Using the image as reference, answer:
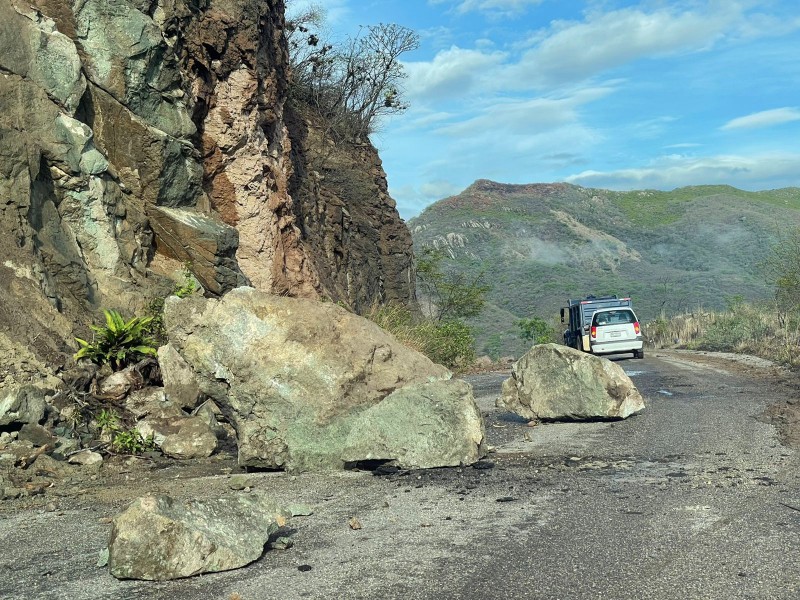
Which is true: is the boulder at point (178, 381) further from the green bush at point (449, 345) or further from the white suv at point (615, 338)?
the white suv at point (615, 338)

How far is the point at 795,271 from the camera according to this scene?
109ft

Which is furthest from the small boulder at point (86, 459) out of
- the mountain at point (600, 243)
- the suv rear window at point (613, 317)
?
the mountain at point (600, 243)

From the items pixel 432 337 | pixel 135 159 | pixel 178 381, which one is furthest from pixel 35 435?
pixel 432 337

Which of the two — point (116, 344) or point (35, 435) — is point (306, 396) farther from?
point (116, 344)

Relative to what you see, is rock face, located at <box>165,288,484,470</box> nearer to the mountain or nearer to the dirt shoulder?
the dirt shoulder

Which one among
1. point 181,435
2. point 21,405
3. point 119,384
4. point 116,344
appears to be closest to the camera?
point 21,405

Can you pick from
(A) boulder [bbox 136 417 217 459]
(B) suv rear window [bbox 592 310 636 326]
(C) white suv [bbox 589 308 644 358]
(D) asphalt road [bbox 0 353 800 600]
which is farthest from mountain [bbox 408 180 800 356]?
(D) asphalt road [bbox 0 353 800 600]

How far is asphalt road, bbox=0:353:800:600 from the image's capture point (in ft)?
15.8

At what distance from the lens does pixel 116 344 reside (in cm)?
1079

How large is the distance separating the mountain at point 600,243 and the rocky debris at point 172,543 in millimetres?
46194

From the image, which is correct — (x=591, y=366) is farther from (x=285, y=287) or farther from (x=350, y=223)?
(x=350, y=223)

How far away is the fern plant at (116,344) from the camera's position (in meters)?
10.6

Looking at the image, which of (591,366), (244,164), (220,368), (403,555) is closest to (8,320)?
(220,368)

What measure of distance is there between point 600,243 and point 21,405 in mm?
87752
